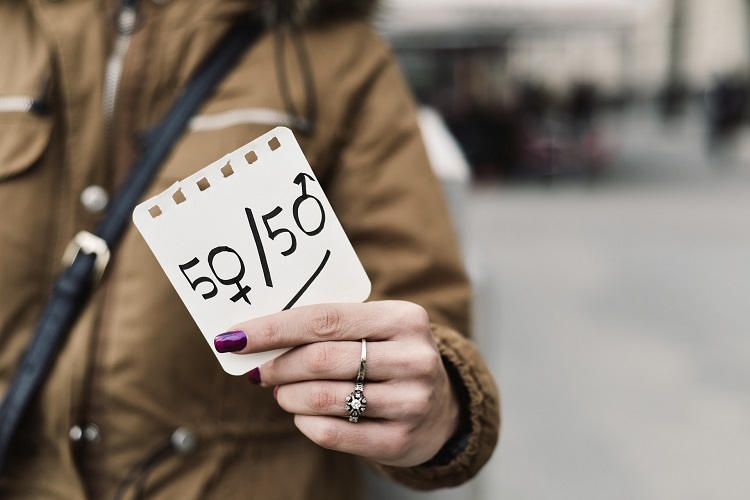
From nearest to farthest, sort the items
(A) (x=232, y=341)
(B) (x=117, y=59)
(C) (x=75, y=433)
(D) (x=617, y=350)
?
(A) (x=232, y=341) → (C) (x=75, y=433) → (B) (x=117, y=59) → (D) (x=617, y=350)

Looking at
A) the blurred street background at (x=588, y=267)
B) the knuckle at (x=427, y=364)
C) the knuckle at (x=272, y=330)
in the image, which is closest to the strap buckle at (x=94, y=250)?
the knuckle at (x=272, y=330)

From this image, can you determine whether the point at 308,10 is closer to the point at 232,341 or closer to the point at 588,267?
the point at 232,341

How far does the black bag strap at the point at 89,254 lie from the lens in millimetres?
1126

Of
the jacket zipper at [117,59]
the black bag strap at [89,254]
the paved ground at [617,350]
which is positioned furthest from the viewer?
the paved ground at [617,350]

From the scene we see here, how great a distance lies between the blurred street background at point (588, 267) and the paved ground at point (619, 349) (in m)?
0.01

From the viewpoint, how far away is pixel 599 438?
3.38m

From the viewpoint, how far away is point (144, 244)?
1.16 metres

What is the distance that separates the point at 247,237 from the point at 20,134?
1.72 ft

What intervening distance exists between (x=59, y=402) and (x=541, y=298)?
14.8 ft

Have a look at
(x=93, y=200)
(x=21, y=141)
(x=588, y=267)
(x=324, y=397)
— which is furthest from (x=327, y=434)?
(x=588, y=267)

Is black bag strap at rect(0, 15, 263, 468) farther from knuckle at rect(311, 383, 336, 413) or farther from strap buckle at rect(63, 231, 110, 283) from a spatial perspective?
knuckle at rect(311, 383, 336, 413)

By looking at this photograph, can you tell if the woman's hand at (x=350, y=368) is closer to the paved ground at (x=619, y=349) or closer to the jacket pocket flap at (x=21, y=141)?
the jacket pocket flap at (x=21, y=141)

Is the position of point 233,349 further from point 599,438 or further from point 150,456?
point 599,438

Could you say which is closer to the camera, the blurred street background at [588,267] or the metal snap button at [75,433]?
the metal snap button at [75,433]
